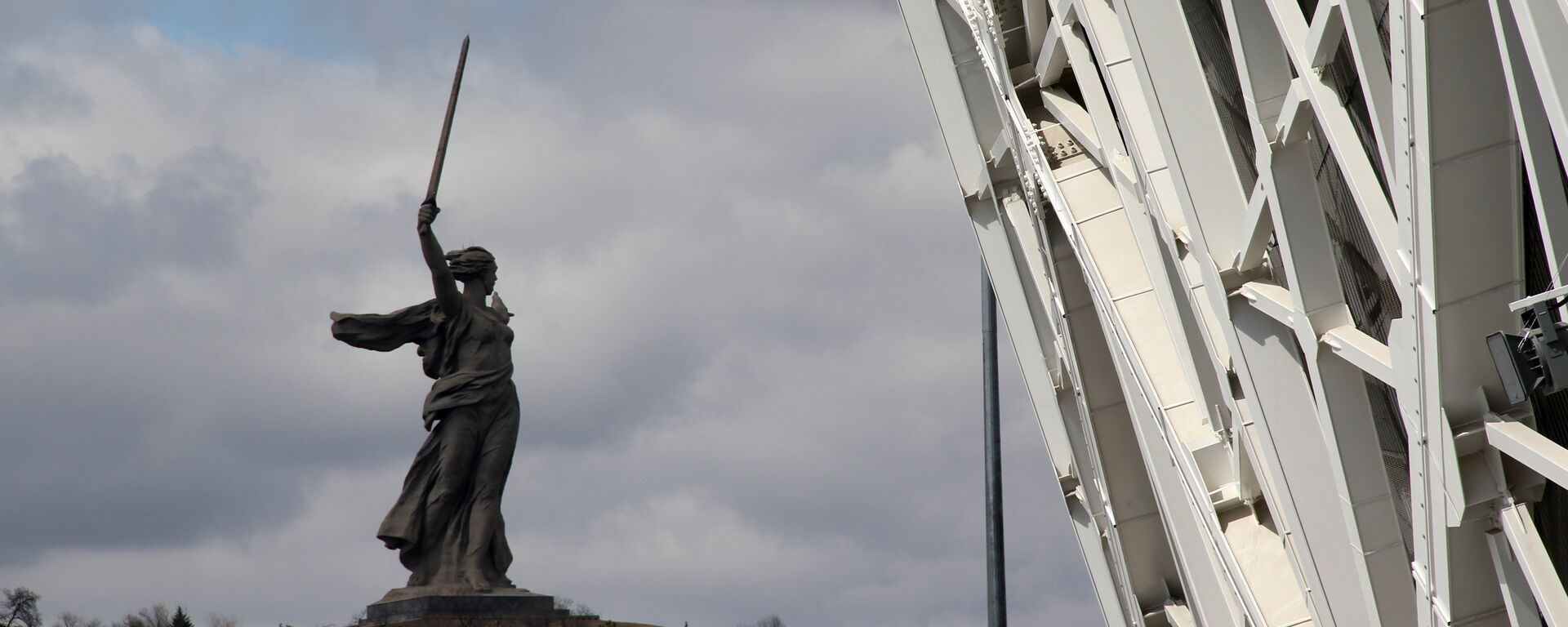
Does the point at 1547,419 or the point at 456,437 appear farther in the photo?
the point at 456,437

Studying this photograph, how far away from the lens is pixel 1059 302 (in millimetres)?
15000

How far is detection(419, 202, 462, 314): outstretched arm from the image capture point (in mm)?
25531

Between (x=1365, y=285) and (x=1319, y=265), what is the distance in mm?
966

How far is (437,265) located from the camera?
26.2 m

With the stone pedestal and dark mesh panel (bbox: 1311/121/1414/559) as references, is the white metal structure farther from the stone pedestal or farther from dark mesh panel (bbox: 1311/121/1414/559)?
the stone pedestal

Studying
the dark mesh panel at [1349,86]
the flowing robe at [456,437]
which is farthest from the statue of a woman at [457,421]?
the dark mesh panel at [1349,86]

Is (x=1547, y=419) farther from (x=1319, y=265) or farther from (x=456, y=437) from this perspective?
(x=456, y=437)

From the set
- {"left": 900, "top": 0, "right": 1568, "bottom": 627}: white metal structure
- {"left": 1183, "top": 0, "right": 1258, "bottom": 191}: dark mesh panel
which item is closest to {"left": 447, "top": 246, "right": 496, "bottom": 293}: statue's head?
{"left": 900, "top": 0, "right": 1568, "bottom": 627}: white metal structure

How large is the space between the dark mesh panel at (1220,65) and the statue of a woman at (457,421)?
1839 cm

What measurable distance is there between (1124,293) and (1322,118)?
566cm

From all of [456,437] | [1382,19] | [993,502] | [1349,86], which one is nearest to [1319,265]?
[1349,86]

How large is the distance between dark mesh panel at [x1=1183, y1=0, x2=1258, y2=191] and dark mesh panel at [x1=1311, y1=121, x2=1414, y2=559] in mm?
908

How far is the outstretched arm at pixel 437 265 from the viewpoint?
25.5m

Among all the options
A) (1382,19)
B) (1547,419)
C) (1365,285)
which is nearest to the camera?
(1547,419)
